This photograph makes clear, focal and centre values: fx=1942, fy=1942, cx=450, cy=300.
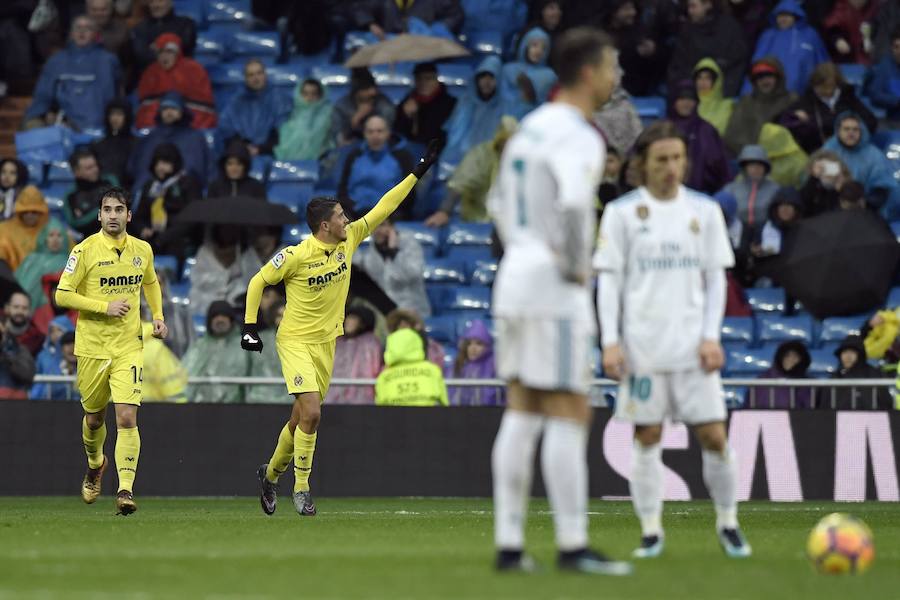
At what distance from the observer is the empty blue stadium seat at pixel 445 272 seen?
22812mm

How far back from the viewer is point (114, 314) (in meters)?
15.4

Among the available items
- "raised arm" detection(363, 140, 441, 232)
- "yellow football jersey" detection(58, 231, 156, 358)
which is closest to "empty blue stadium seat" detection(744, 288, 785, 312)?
"raised arm" detection(363, 140, 441, 232)

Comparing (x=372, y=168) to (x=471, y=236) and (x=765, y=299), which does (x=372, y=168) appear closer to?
(x=471, y=236)

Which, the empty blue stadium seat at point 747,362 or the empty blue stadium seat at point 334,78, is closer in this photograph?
the empty blue stadium seat at point 747,362

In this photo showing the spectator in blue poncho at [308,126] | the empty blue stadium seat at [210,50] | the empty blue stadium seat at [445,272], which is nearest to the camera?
the empty blue stadium seat at [445,272]

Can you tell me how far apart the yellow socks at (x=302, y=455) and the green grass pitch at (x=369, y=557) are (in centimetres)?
30

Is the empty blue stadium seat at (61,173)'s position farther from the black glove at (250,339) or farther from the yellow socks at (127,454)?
the black glove at (250,339)

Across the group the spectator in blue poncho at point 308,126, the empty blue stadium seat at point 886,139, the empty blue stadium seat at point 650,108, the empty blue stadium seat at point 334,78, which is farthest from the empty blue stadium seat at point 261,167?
the empty blue stadium seat at point 886,139

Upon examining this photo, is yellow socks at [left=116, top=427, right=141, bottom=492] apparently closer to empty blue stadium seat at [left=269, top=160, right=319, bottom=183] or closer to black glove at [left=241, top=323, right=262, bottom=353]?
black glove at [left=241, top=323, right=262, bottom=353]

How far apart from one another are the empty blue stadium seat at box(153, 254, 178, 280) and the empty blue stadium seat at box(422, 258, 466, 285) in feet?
9.84

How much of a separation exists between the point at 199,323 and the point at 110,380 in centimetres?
656

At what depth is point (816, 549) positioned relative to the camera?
363 inches

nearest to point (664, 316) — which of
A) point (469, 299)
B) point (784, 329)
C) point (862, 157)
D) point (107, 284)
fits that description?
point (107, 284)

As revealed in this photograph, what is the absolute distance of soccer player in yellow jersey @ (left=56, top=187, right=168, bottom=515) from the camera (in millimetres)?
15578
